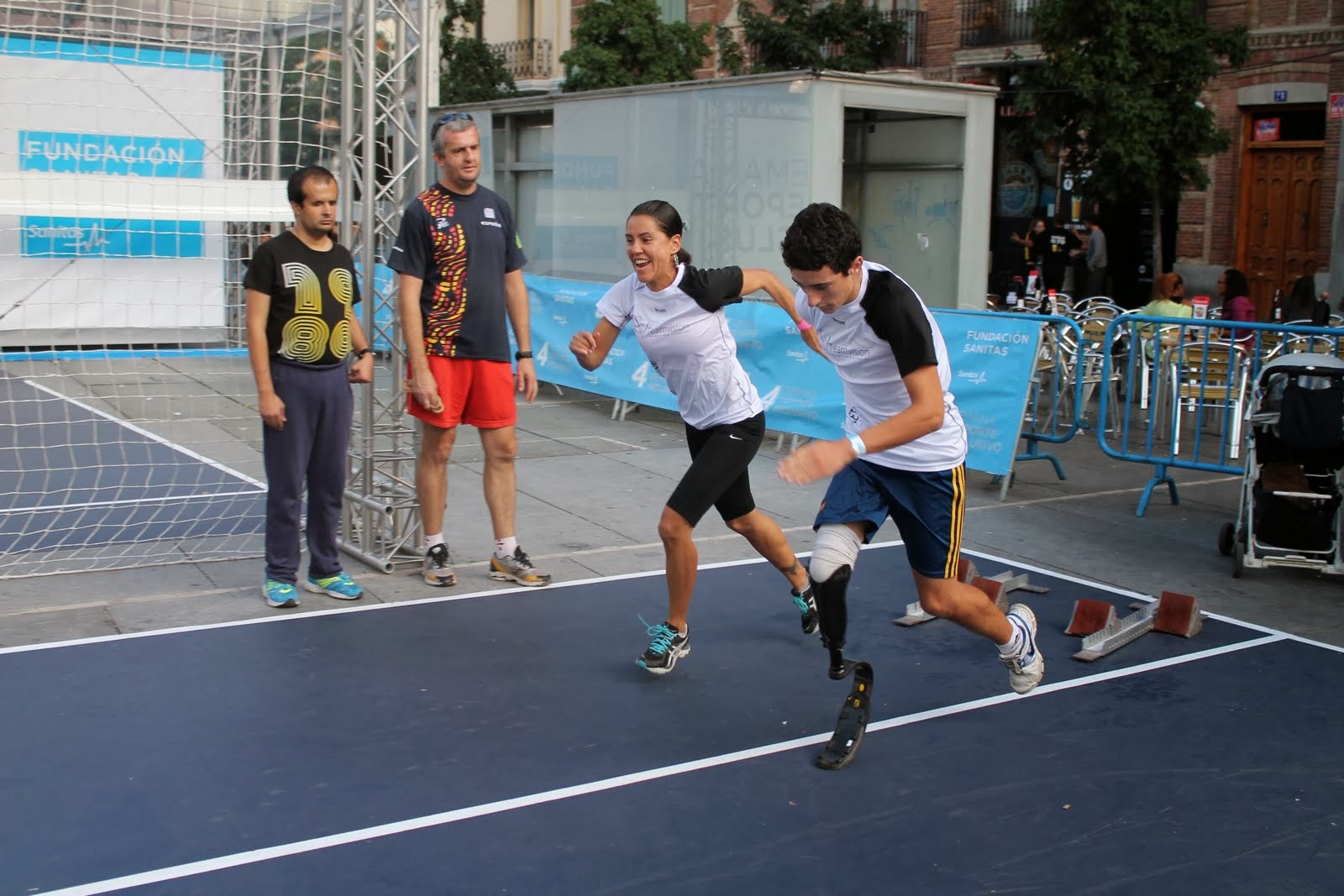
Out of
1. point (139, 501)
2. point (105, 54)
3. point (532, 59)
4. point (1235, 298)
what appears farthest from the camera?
point (532, 59)

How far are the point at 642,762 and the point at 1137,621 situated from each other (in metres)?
2.83

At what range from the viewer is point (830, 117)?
13.0 metres

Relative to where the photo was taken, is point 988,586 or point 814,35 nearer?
point 988,586

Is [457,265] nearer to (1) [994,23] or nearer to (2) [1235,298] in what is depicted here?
(2) [1235,298]

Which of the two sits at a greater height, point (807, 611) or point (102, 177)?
point (102, 177)

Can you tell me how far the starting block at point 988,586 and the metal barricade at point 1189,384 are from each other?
1.75 m

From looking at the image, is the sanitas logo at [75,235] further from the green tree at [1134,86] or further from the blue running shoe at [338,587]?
the green tree at [1134,86]

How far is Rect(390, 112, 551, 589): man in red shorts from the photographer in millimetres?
6734

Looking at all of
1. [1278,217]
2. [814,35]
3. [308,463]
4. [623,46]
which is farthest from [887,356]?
[623,46]

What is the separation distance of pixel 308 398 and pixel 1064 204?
24656 millimetres

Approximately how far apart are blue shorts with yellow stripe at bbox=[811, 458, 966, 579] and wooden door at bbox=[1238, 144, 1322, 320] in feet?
70.1

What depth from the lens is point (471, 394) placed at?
698 cm

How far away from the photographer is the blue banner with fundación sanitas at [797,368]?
9711mm

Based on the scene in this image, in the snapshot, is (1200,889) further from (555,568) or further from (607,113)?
(607,113)
